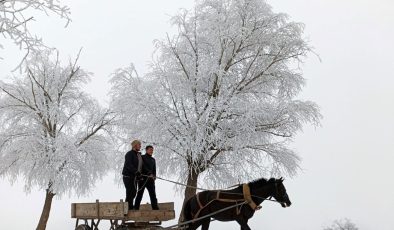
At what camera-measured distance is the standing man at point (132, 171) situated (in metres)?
10.7

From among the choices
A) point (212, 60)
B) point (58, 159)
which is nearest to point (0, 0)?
point (212, 60)

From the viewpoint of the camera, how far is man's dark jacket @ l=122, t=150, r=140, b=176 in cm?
1063

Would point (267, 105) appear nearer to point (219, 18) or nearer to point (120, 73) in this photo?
point (219, 18)

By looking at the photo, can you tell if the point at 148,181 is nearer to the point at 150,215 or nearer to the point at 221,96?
the point at 150,215

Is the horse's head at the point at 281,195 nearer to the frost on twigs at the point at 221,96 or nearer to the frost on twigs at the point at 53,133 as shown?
the frost on twigs at the point at 221,96

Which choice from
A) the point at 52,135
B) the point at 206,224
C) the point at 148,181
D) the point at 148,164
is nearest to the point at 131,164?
the point at 148,164

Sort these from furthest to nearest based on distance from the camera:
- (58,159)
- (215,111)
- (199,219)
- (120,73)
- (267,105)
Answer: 1. (58,159)
2. (120,73)
3. (267,105)
4. (215,111)
5. (199,219)

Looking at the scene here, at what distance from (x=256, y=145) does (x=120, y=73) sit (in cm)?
619

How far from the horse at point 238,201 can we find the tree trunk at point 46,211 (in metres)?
12.2

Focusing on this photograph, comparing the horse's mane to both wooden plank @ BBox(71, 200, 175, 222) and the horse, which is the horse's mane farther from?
wooden plank @ BBox(71, 200, 175, 222)

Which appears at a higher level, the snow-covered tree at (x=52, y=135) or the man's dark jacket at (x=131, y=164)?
the snow-covered tree at (x=52, y=135)

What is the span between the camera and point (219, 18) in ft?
59.6

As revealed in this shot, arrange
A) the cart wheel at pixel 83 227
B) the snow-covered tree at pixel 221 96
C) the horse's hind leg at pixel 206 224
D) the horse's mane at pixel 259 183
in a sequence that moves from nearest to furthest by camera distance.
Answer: the horse's mane at pixel 259 183 < the horse's hind leg at pixel 206 224 < the cart wheel at pixel 83 227 < the snow-covered tree at pixel 221 96

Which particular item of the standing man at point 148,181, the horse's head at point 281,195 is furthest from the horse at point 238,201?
the standing man at point 148,181
